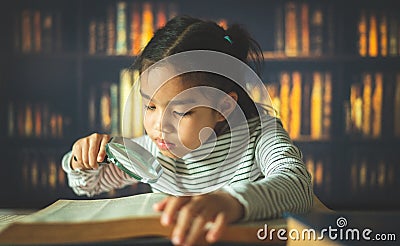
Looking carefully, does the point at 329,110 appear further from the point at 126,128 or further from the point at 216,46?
the point at 216,46

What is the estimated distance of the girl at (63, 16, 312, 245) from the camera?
96cm

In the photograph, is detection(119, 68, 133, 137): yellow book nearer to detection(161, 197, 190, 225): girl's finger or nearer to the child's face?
the child's face

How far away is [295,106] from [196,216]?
2.05 m

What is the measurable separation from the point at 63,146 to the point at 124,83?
368mm

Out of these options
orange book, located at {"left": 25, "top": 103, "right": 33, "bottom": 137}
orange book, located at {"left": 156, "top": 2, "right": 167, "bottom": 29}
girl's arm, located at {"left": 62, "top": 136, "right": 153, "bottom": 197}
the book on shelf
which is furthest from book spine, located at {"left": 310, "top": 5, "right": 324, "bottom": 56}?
girl's arm, located at {"left": 62, "top": 136, "right": 153, "bottom": 197}

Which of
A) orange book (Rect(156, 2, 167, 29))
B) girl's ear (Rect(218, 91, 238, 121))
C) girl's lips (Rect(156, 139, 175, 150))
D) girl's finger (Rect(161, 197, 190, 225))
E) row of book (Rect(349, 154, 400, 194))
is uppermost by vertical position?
orange book (Rect(156, 2, 167, 29))

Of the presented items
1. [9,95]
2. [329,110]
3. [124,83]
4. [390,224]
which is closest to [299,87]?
[329,110]

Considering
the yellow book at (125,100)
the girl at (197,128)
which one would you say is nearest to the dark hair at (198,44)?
the girl at (197,128)

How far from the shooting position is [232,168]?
Result: 1.06m

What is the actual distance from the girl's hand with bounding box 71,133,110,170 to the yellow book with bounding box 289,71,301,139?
162 cm

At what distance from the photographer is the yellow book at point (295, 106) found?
8.14ft

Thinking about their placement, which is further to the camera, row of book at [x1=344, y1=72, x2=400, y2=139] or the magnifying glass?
row of book at [x1=344, y1=72, x2=400, y2=139]

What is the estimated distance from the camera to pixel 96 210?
1.87ft

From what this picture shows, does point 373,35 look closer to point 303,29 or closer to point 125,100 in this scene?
point 303,29
